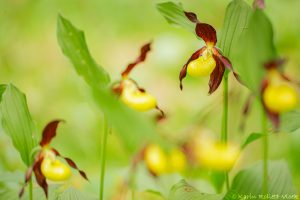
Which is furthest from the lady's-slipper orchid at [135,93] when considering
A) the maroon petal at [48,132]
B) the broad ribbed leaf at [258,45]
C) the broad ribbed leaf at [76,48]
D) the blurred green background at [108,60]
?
the blurred green background at [108,60]

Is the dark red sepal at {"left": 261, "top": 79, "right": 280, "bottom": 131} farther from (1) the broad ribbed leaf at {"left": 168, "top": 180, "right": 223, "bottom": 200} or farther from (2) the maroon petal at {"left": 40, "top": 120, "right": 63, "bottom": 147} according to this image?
(2) the maroon petal at {"left": 40, "top": 120, "right": 63, "bottom": 147}

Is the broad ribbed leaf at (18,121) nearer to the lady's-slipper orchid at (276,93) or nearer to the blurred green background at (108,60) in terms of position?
the lady's-slipper orchid at (276,93)

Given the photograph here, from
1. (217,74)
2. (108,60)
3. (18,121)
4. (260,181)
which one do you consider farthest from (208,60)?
(108,60)

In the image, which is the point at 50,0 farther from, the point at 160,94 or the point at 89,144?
the point at 89,144

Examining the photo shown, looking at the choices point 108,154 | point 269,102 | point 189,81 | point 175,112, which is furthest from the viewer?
point 189,81

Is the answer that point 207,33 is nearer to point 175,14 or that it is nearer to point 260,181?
point 175,14

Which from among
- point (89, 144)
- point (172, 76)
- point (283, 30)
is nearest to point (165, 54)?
point (172, 76)
